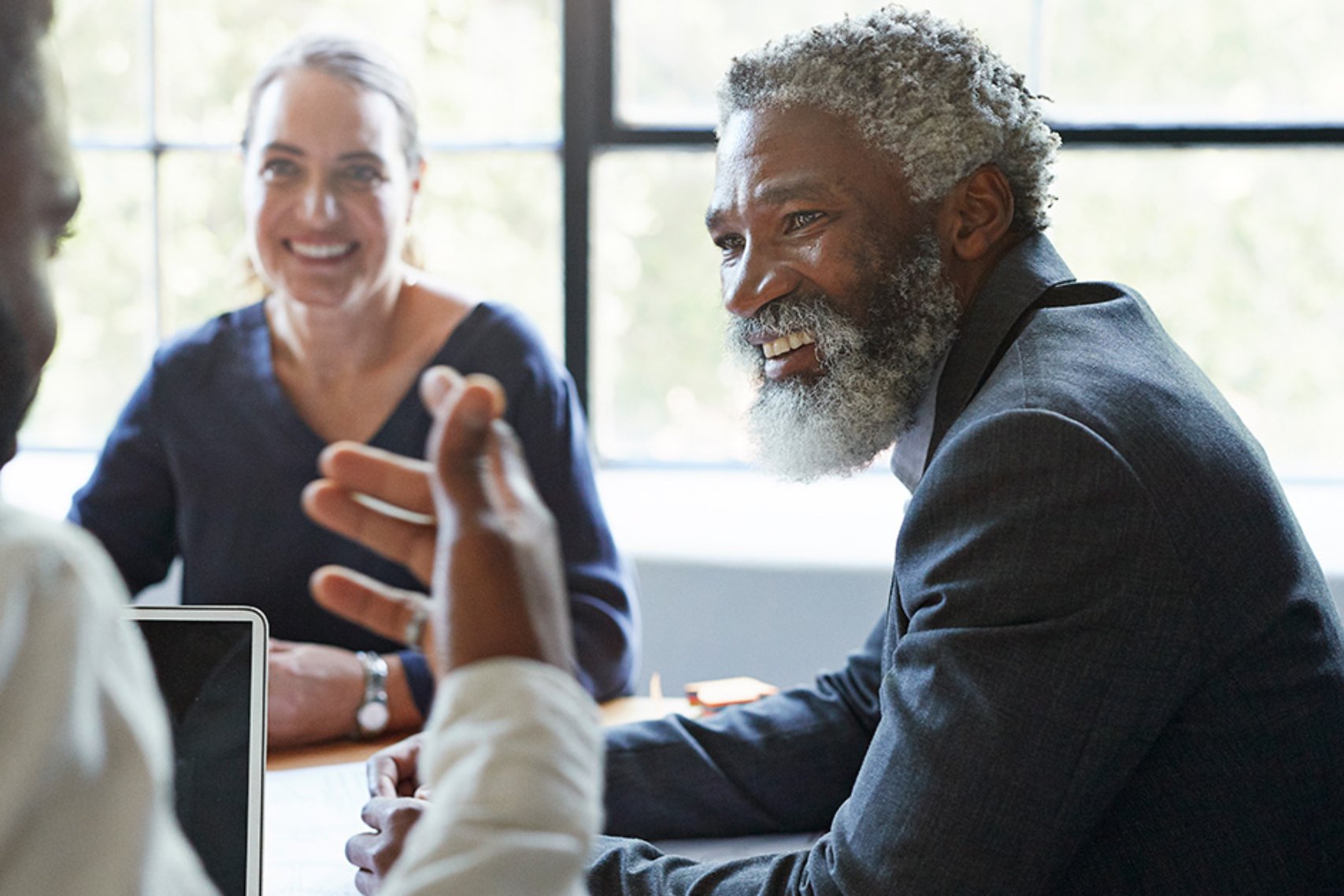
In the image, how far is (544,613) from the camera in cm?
47

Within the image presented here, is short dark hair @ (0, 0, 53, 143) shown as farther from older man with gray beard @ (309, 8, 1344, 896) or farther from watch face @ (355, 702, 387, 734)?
watch face @ (355, 702, 387, 734)

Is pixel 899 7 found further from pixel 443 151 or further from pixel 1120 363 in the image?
pixel 443 151

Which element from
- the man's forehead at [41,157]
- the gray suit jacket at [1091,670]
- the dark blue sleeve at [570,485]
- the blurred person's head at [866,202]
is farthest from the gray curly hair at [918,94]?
the man's forehead at [41,157]

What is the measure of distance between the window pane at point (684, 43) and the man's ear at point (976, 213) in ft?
4.47

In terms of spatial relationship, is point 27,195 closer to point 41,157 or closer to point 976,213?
point 41,157

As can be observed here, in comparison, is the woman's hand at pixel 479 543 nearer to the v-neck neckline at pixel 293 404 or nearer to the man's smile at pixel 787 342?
the man's smile at pixel 787 342

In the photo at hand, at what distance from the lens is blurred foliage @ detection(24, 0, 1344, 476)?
2.50m

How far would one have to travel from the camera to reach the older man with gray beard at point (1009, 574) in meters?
0.88

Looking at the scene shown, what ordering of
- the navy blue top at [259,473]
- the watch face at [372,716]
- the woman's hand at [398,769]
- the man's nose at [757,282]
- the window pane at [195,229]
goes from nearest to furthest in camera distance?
the woman's hand at [398,769]
the man's nose at [757,282]
the watch face at [372,716]
the navy blue top at [259,473]
the window pane at [195,229]

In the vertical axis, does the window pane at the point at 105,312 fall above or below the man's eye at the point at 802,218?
below

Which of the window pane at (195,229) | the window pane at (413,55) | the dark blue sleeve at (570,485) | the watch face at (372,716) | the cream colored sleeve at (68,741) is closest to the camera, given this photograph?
the cream colored sleeve at (68,741)

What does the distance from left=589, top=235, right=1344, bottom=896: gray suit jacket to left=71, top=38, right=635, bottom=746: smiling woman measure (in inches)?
29.9

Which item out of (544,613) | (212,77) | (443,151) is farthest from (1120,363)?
(212,77)

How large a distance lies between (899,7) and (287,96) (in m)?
0.86
